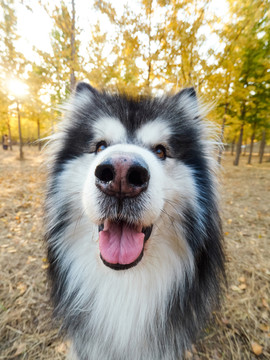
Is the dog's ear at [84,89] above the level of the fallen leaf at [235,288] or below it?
above

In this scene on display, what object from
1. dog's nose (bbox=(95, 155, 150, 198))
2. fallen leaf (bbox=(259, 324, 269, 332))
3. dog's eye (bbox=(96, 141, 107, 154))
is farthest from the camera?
fallen leaf (bbox=(259, 324, 269, 332))

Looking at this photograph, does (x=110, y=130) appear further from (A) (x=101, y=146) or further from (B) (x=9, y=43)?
(B) (x=9, y=43)

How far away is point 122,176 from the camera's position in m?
1.02

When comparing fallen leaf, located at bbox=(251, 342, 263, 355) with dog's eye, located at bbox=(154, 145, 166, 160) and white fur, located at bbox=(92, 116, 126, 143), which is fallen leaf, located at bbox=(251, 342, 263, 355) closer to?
dog's eye, located at bbox=(154, 145, 166, 160)

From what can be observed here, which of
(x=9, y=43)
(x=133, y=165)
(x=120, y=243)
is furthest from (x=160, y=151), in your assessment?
(x=9, y=43)

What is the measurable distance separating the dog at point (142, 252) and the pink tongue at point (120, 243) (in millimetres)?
46

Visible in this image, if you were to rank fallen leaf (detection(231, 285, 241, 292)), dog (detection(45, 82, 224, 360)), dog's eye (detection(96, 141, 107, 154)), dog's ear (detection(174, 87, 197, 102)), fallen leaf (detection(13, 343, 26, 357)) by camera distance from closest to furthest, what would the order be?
dog (detection(45, 82, 224, 360))
dog's eye (detection(96, 141, 107, 154))
fallen leaf (detection(13, 343, 26, 357))
dog's ear (detection(174, 87, 197, 102))
fallen leaf (detection(231, 285, 241, 292))

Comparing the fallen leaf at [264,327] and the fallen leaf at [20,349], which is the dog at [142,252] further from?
the fallen leaf at [264,327]

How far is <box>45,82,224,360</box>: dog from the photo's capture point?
4.91 ft

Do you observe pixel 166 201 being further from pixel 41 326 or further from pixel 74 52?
pixel 74 52

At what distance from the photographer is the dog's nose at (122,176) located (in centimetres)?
101

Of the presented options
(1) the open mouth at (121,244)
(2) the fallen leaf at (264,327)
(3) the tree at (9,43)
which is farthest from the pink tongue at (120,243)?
(3) the tree at (9,43)

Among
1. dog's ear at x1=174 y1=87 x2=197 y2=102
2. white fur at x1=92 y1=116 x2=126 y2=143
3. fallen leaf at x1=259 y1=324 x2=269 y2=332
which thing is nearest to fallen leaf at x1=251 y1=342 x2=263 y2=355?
fallen leaf at x1=259 y1=324 x2=269 y2=332

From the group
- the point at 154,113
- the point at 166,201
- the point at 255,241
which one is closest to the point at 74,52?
the point at 154,113
